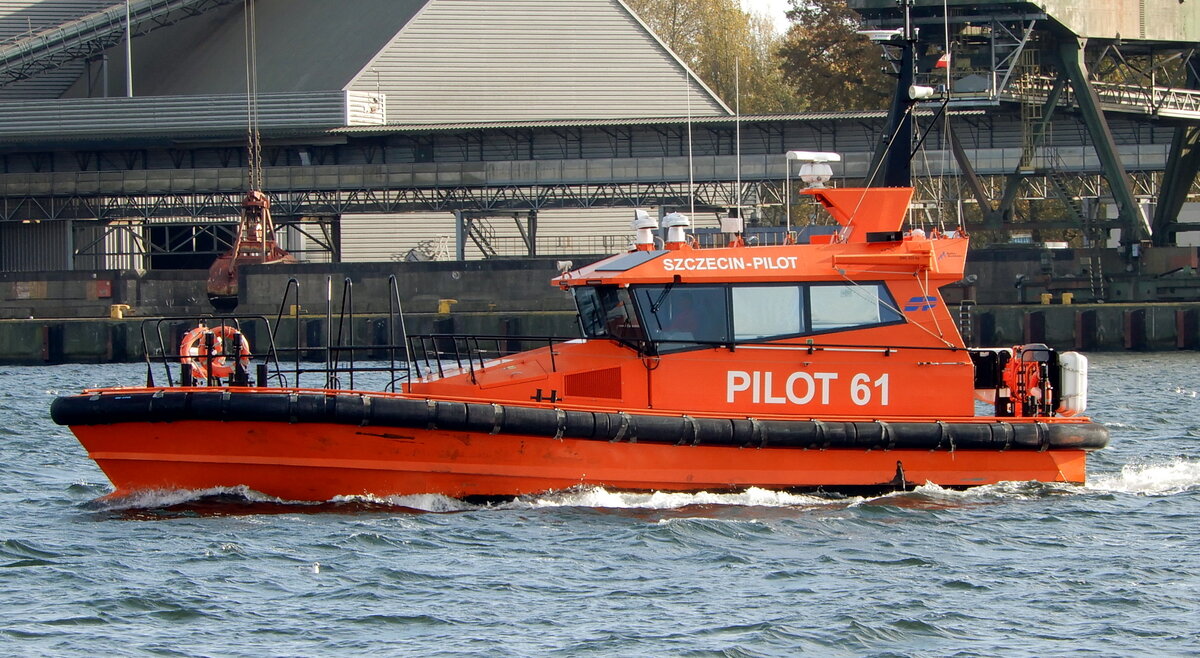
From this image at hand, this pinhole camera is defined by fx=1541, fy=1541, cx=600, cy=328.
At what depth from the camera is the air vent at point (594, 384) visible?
39.4ft

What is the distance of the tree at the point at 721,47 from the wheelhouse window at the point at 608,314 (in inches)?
1786

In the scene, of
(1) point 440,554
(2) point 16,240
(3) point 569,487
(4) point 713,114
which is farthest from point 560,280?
(2) point 16,240

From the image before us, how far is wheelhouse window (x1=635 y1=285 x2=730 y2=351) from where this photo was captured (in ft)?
39.7

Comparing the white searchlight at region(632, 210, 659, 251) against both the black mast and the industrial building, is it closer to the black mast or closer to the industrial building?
the black mast

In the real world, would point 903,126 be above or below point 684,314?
above

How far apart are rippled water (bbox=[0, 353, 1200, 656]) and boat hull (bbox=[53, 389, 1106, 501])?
0.57ft

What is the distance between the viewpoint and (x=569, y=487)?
11.8m

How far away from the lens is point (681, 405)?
12.1m

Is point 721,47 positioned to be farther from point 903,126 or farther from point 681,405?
point 681,405

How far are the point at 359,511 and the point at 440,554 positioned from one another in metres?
1.35

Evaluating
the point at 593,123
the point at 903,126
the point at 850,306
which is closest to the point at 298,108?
the point at 593,123

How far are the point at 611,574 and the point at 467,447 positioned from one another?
203 centimetres

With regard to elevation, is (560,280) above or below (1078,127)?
below

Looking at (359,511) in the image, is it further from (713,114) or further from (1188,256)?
(713,114)
